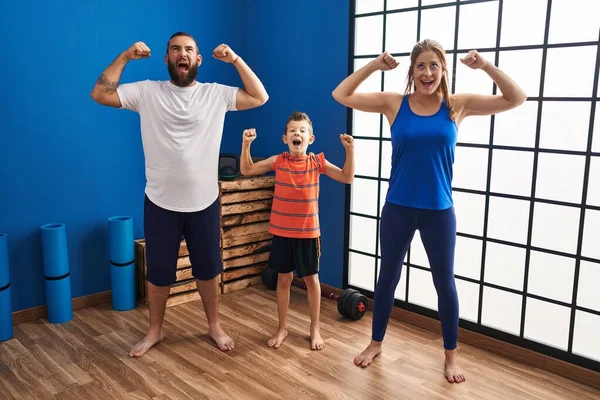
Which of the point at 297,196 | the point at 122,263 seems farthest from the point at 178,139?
the point at 122,263

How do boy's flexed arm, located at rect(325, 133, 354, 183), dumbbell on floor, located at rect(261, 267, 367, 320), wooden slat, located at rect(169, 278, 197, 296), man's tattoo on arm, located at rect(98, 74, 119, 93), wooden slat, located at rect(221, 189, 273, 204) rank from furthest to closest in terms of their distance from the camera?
wooden slat, located at rect(221, 189, 273, 204), wooden slat, located at rect(169, 278, 197, 296), dumbbell on floor, located at rect(261, 267, 367, 320), boy's flexed arm, located at rect(325, 133, 354, 183), man's tattoo on arm, located at rect(98, 74, 119, 93)

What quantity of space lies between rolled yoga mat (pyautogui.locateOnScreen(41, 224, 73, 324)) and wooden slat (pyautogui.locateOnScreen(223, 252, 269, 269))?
937 mm

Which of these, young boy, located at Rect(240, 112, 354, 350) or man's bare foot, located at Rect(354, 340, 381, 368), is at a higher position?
young boy, located at Rect(240, 112, 354, 350)

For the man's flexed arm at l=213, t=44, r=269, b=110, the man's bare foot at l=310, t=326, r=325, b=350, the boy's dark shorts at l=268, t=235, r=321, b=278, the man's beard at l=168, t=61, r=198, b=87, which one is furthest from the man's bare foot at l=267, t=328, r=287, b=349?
the man's beard at l=168, t=61, r=198, b=87

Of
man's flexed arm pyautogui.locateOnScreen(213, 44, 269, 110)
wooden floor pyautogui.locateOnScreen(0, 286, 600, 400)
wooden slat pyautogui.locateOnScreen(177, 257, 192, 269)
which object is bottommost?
wooden floor pyautogui.locateOnScreen(0, 286, 600, 400)

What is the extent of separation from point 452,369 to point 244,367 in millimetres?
931

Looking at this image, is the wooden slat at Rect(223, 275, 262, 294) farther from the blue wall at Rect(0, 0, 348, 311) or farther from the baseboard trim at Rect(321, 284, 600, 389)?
the baseboard trim at Rect(321, 284, 600, 389)

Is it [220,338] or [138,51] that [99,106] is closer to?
[138,51]

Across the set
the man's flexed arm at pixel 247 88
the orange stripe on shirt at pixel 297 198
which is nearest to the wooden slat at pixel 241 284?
the orange stripe on shirt at pixel 297 198

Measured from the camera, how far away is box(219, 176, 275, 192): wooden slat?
3.46 meters

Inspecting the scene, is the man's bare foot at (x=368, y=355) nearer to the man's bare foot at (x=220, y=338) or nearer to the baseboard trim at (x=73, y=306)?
the man's bare foot at (x=220, y=338)

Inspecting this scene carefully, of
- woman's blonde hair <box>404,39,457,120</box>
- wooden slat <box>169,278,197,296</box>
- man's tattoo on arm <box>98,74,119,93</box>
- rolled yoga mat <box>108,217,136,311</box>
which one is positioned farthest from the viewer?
wooden slat <box>169,278,197,296</box>

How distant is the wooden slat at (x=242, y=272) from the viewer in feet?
11.8

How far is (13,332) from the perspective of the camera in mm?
2947
